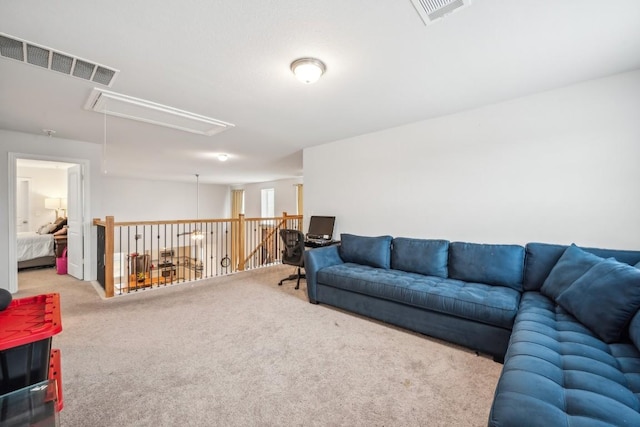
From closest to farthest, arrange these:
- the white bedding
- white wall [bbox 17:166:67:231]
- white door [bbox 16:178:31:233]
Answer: the white bedding, white door [bbox 16:178:31:233], white wall [bbox 17:166:67:231]

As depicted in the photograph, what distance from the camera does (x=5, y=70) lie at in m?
2.20

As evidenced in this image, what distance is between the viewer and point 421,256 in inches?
123

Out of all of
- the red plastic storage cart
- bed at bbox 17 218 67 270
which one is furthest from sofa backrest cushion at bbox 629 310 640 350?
bed at bbox 17 218 67 270

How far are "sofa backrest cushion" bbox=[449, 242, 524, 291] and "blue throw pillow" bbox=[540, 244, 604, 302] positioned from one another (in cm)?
26

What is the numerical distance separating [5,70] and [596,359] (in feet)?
14.6

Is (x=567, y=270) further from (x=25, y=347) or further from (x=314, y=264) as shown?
(x=25, y=347)

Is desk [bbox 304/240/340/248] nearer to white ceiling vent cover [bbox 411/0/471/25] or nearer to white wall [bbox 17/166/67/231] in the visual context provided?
white ceiling vent cover [bbox 411/0/471/25]

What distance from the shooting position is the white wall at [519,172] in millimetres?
2443

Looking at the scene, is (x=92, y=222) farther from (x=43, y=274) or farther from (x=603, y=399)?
(x=603, y=399)

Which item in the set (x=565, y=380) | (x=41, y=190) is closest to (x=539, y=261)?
(x=565, y=380)

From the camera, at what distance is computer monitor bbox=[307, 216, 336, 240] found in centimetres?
453

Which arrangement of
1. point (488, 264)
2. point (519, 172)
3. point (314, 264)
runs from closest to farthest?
1. point (488, 264)
2. point (519, 172)
3. point (314, 264)

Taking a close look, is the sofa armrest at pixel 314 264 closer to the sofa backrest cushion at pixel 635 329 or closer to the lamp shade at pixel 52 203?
the sofa backrest cushion at pixel 635 329

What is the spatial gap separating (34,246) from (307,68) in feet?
21.2
